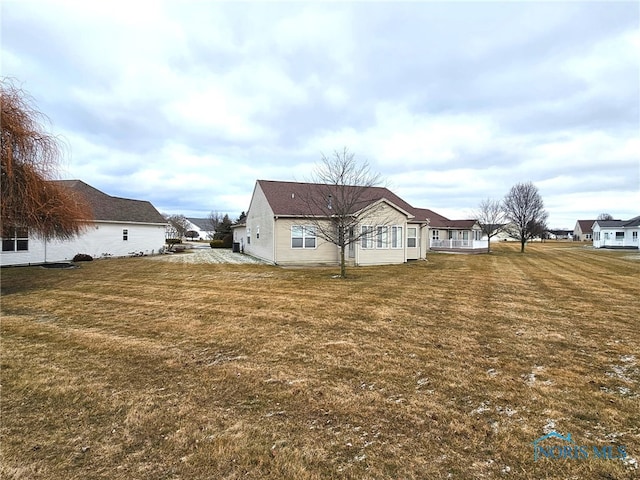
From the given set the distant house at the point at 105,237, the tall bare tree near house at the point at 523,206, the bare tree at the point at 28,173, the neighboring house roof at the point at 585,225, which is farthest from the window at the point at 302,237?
the neighboring house roof at the point at 585,225

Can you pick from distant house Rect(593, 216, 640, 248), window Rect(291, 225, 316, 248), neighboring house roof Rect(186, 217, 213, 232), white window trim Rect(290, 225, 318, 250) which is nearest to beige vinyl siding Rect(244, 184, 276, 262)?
window Rect(291, 225, 316, 248)

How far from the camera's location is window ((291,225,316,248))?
20484 millimetres

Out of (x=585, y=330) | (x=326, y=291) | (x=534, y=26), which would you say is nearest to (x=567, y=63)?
(x=534, y=26)

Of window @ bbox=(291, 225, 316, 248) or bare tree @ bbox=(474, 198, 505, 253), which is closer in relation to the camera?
window @ bbox=(291, 225, 316, 248)

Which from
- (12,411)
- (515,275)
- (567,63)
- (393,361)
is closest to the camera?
(12,411)

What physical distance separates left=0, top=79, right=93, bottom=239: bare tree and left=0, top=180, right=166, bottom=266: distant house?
9.61 meters

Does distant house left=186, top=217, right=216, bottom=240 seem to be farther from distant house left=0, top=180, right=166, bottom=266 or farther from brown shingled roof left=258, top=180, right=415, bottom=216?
brown shingled roof left=258, top=180, right=415, bottom=216

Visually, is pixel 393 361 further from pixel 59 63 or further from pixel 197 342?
pixel 59 63

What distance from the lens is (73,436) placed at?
10.7ft

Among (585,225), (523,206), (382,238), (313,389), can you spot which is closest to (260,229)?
(382,238)

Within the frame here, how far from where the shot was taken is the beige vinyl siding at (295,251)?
20.2 meters

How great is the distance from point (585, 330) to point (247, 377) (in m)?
7.13

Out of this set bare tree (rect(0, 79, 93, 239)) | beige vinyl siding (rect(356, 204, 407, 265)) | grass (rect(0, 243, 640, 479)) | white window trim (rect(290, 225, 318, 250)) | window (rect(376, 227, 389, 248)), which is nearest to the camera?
grass (rect(0, 243, 640, 479))

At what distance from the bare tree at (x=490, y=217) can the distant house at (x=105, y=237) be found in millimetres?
34422
